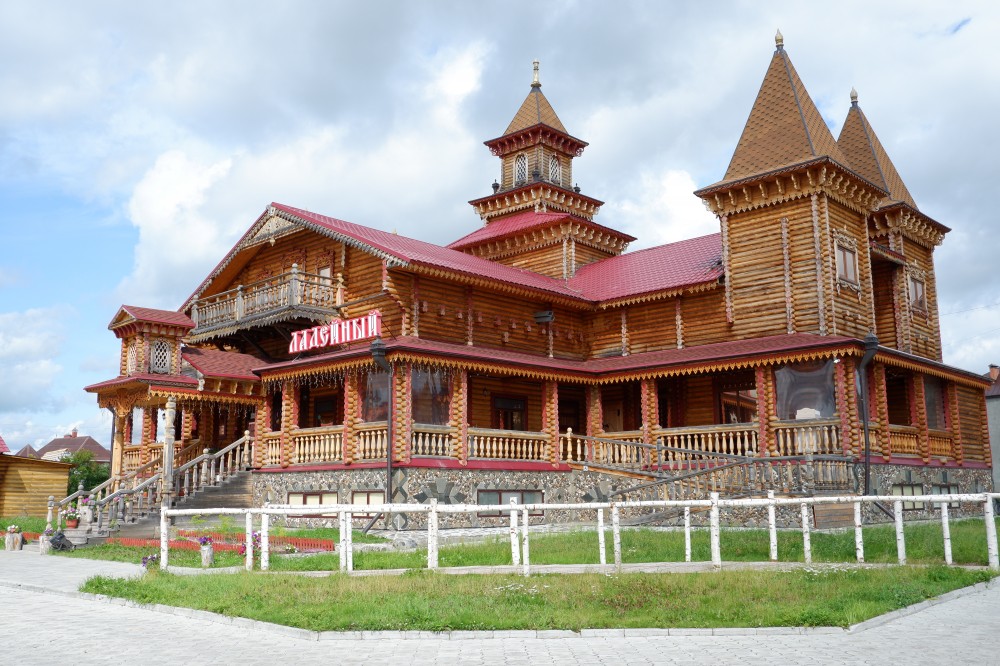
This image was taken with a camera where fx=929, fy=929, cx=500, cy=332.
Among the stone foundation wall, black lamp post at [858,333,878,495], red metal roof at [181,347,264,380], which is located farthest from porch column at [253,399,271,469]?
black lamp post at [858,333,878,495]

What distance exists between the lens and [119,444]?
31.9 m

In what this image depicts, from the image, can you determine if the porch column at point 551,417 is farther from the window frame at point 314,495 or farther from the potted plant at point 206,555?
the potted plant at point 206,555

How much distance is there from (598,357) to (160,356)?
14588mm

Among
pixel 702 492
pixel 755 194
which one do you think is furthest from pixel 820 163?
pixel 702 492

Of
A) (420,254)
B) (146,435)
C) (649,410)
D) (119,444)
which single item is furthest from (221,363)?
(649,410)

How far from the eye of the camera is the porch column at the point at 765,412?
24.8 meters

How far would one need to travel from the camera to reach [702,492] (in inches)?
925

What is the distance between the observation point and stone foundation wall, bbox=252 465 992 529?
23125 mm

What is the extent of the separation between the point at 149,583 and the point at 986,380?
97.1 ft

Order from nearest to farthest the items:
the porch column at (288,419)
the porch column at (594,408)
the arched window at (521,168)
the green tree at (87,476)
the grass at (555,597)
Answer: the grass at (555,597), the porch column at (288,419), the porch column at (594,408), the arched window at (521,168), the green tree at (87,476)

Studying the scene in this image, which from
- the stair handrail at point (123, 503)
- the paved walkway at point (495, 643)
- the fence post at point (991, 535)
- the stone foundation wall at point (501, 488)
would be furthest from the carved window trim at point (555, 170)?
the paved walkway at point (495, 643)

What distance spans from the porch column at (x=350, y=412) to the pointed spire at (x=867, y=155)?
1988 cm

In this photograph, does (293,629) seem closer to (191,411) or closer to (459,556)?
(459,556)

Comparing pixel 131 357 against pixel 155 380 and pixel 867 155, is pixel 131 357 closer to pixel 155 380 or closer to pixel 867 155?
pixel 155 380
